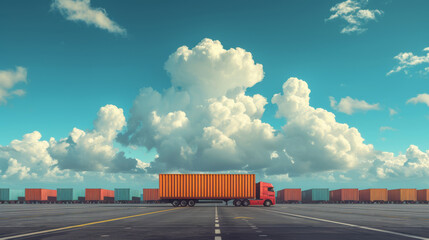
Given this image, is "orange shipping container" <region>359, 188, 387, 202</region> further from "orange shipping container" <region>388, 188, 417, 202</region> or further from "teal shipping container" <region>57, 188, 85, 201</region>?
"teal shipping container" <region>57, 188, 85, 201</region>

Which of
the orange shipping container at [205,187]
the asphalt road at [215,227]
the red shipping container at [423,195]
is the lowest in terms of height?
the red shipping container at [423,195]

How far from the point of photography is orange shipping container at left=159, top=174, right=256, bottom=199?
170 ft

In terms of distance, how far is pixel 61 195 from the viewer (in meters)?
93.2

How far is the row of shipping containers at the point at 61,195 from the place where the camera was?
3573 inches

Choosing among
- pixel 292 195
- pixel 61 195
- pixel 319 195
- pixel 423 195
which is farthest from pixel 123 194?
pixel 423 195

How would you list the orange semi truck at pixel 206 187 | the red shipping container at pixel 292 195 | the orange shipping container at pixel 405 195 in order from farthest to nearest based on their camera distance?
the orange shipping container at pixel 405 195 → the red shipping container at pixel 292 195 → the orange semi truck at pixel 206 187

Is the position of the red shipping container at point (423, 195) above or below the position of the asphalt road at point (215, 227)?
below

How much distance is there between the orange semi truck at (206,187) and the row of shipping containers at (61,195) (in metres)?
43.6

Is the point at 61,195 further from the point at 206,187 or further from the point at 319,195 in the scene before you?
the point at 319,195

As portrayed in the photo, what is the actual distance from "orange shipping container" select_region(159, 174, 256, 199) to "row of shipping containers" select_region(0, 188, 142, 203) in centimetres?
4368

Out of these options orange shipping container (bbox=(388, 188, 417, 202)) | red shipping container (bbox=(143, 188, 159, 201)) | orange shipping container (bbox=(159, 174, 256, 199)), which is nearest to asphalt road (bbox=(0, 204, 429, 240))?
orange shipping container (bbox=(159, 174, 256, 199))

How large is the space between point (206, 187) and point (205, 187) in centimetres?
13

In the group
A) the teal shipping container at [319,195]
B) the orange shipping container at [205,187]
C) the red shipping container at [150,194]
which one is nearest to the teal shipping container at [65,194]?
the red shipping container at [150,194]

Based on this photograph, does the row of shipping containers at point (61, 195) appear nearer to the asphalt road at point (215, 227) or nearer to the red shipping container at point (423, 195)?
the red shipping container at point (423, 195)
